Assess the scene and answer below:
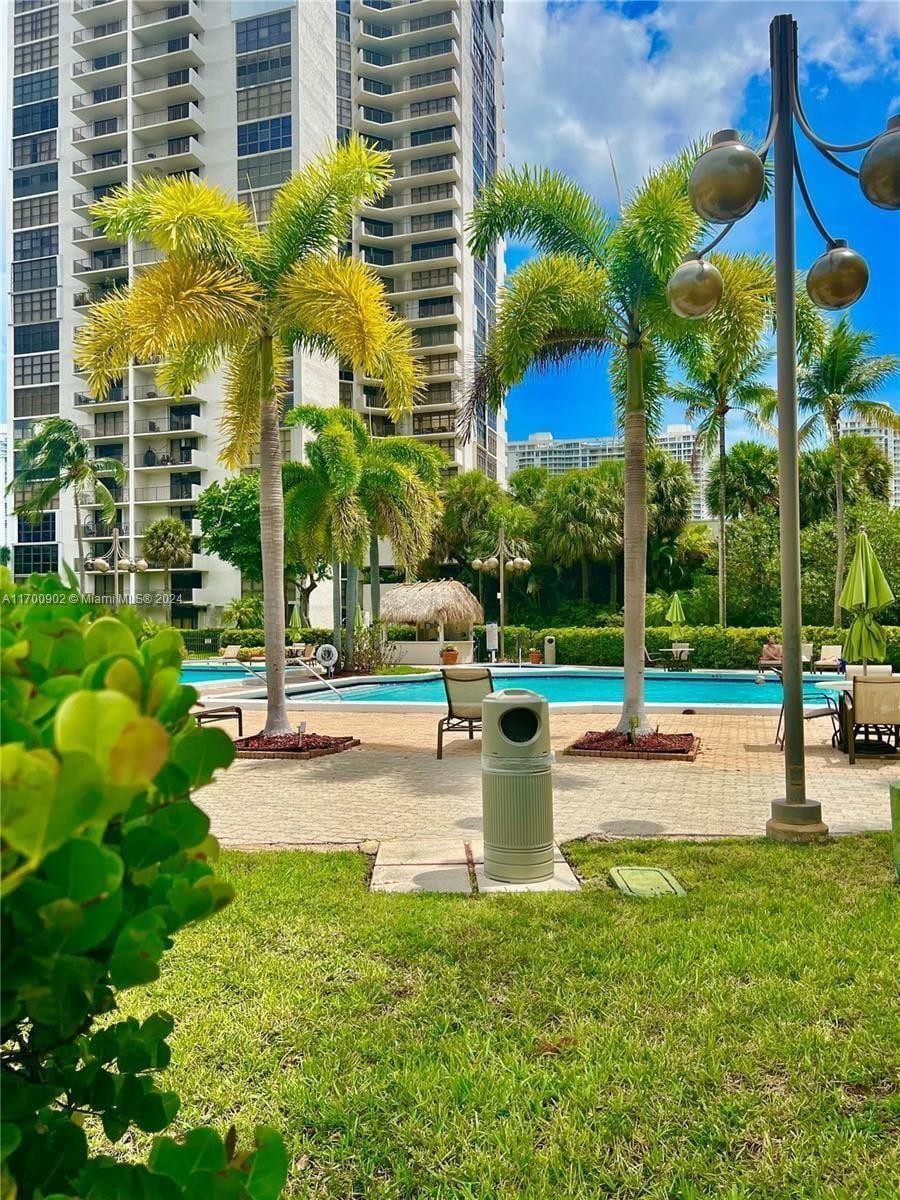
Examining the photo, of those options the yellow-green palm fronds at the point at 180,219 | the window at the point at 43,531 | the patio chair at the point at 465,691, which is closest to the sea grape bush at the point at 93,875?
the patio chair at the point at 465,691

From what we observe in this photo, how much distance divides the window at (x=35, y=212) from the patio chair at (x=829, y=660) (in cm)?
6166

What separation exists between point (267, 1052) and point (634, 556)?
A: 8589 mm

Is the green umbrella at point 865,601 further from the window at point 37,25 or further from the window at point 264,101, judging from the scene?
the window at point 37,25

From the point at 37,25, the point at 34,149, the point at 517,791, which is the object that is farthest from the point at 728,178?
the point at 37,25

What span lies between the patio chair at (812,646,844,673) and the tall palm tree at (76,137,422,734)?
13.1 metres

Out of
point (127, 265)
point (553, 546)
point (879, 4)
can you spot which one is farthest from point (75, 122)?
point (879, 4)

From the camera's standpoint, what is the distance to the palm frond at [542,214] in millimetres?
10531

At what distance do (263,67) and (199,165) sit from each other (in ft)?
25.2

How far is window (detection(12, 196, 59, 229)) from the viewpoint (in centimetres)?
5947

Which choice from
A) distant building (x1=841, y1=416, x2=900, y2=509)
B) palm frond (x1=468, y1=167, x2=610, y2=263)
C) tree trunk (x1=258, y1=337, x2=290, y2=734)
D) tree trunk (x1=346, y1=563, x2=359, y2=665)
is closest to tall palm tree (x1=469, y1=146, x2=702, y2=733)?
palm frond (x1=468, y1=167, x2=610, y2=263)

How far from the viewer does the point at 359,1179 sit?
230cm

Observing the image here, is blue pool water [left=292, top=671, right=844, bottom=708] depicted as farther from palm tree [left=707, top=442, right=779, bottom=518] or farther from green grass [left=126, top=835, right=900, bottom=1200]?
palm tree [left=707, top=442, right=779, bottom=518]

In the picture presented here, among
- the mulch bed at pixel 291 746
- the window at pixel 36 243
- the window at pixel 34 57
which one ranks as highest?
the window at pixel 34 57

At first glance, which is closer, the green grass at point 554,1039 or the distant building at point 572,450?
the green grass at point 554,1039
